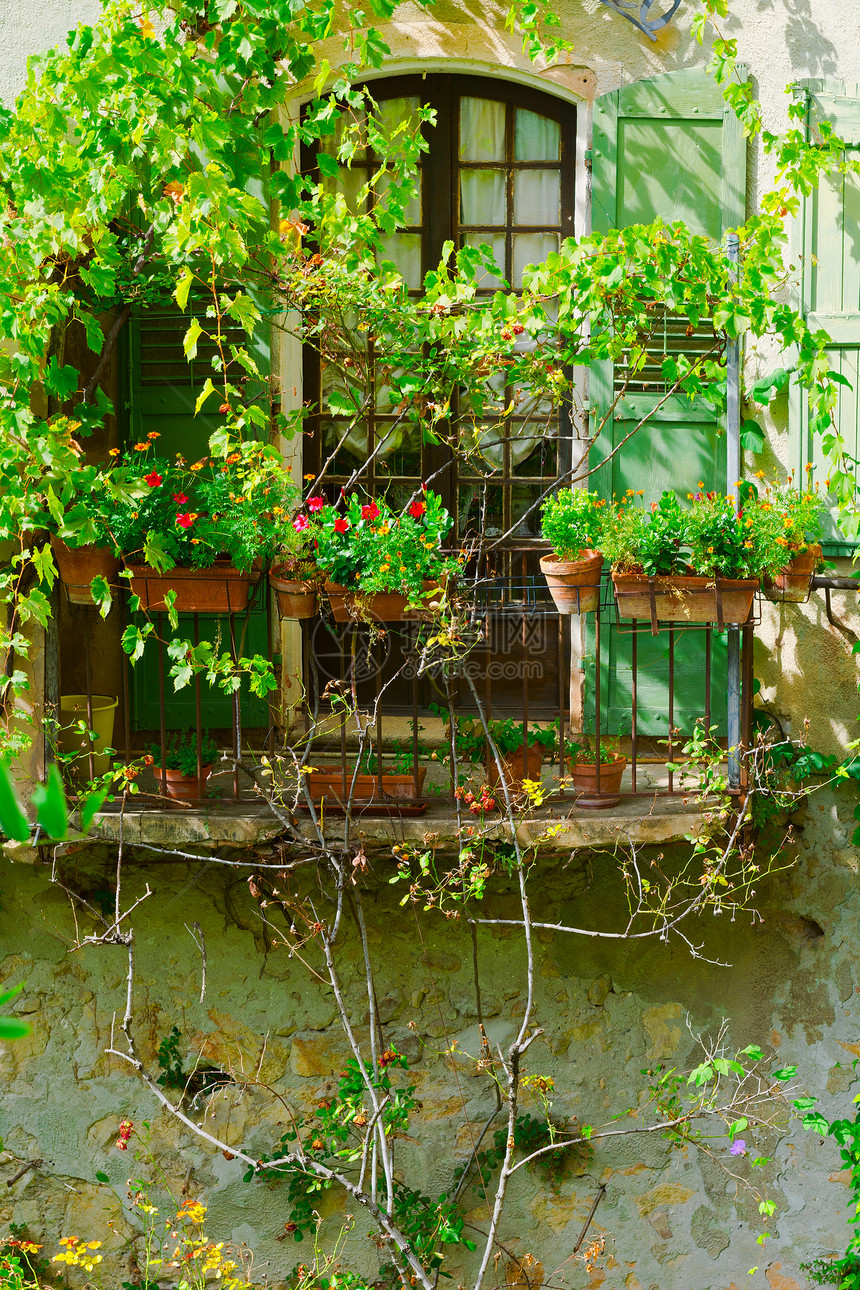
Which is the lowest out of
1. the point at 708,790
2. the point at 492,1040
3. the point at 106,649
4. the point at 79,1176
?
the point at 79,1176

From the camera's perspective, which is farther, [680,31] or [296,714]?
[296,714]

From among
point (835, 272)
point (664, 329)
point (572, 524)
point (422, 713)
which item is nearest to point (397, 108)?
point (664, 329)

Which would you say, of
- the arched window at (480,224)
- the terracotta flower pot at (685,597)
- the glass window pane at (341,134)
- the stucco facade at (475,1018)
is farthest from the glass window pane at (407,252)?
the terracotta flower pot at (685,597)

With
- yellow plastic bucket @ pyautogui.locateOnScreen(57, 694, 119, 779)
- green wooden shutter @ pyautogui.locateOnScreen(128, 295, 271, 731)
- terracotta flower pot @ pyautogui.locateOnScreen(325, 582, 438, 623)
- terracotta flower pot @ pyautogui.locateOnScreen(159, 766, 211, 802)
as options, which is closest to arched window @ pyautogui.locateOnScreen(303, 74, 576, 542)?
green wooden shutter @ pyautogui.locateOnScreen(128, 295, 271, 731)

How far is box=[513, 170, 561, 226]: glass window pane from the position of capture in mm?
4547

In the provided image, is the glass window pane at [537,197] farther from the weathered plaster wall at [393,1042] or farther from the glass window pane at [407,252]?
the weathered plaster wall at [393,1042]

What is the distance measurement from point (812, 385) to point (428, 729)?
6.79ft

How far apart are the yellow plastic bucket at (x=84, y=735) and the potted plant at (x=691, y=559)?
6.53ft

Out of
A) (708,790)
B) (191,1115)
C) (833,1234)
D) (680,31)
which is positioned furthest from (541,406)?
(833,1234)

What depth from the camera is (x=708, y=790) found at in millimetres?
3629

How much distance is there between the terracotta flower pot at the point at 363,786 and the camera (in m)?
3.74

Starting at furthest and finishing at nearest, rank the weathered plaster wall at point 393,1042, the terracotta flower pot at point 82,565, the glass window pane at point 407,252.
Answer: the glass window pane at point 407,252
the weathered plaster wall at point 393,1042
the terracotta flower pot at point 82,565

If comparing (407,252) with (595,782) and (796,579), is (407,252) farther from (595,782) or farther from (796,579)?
(595,782)

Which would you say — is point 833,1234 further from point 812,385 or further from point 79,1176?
point 812,385
